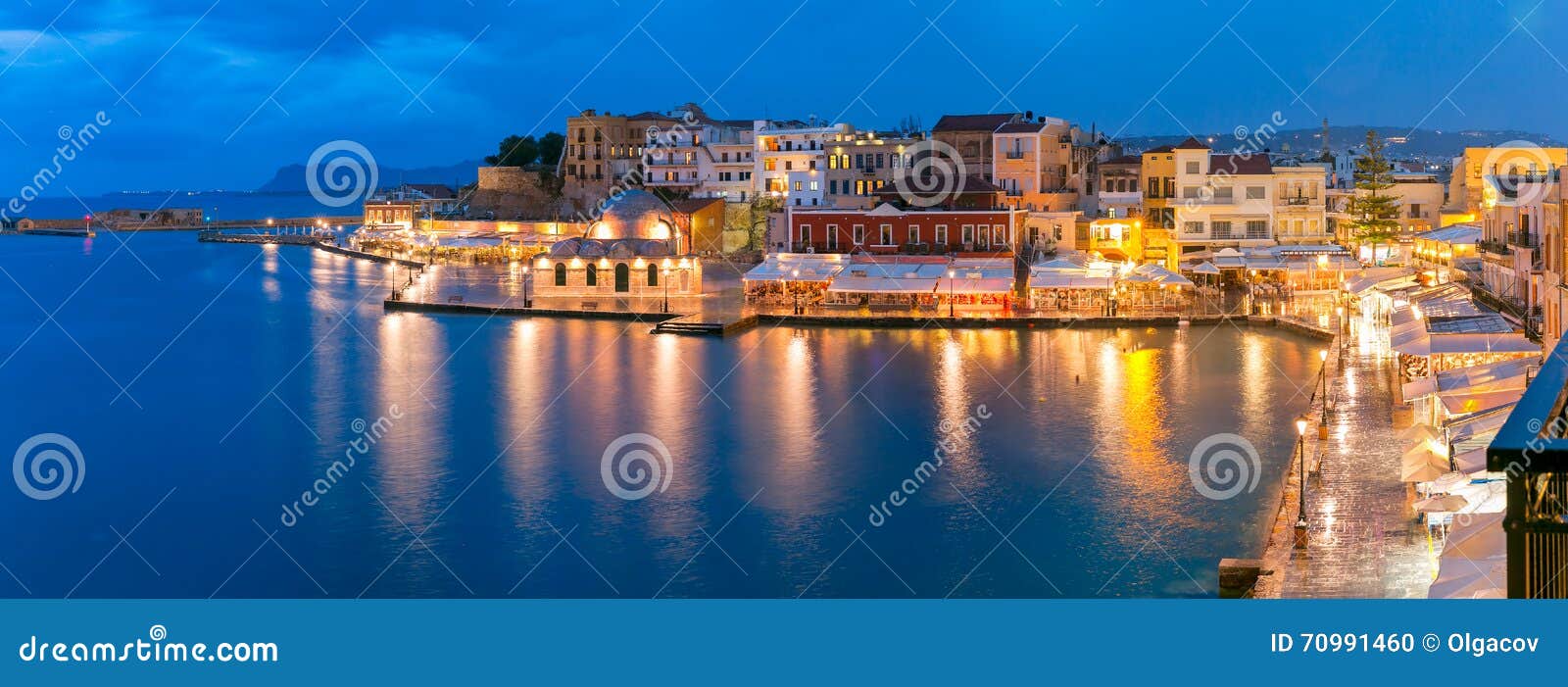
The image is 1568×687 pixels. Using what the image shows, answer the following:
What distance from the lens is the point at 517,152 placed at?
62375 mm

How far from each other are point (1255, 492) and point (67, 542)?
1029 centimetres

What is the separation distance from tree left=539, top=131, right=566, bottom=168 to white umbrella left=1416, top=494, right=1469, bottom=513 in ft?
178

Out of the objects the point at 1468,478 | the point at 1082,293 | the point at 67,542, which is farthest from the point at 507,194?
the point at 1468,478

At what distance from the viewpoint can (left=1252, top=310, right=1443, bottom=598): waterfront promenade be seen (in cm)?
935

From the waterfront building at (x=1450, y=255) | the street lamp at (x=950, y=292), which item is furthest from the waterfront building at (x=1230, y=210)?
the street lamp at (x=950, y=292)

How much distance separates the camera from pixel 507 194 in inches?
2279

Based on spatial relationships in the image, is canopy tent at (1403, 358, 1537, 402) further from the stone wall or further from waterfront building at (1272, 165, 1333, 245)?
the stone wall
